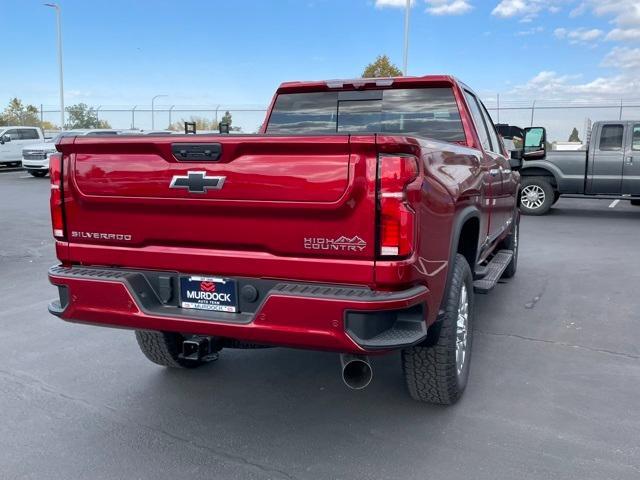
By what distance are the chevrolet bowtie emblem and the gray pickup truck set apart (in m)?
10.3

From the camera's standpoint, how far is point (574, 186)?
1238 cm

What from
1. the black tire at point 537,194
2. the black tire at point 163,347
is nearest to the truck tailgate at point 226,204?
the black tire at point 163,347

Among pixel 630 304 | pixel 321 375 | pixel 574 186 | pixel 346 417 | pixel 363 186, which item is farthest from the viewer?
pixel 574 186

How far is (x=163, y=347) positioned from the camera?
394 centimetres

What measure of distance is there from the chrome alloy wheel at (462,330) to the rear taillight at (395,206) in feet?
3.49

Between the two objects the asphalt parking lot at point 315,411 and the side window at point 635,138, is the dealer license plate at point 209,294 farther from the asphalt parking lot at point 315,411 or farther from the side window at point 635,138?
the side window at point 635,138

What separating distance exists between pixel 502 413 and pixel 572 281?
3.78 m

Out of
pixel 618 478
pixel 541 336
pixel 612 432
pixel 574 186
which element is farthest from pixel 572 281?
pixel 574 186

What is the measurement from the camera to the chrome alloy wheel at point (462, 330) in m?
3.55

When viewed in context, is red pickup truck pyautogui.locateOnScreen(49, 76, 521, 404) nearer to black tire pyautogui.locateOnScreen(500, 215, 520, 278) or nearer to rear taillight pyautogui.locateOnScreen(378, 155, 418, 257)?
rear taillight pyautogui.locateOnScreen(378, 155, 418, 257)

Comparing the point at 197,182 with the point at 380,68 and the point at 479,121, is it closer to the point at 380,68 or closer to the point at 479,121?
the point at 479,121

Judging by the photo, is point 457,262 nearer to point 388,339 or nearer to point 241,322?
point 388,339

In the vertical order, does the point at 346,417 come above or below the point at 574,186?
below

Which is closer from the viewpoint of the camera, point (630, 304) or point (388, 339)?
point (388, 339)
